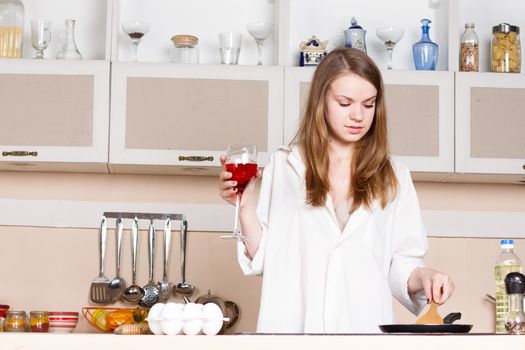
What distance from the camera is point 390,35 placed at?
11.8 ft

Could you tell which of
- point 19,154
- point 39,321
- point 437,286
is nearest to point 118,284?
point 39,321

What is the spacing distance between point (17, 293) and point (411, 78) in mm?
1746

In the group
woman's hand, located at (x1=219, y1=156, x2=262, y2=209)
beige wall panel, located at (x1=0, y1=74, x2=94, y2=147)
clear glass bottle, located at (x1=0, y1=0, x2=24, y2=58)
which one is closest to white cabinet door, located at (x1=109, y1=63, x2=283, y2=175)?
beige wall panel, located at (x1=0, y1=74, x2=94, y2=147)

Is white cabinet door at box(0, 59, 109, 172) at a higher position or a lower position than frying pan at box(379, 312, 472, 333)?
higher

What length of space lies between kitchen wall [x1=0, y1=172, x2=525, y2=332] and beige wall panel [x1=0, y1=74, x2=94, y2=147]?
1.03 ft

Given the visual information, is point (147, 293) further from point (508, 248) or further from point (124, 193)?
point (508, 248)

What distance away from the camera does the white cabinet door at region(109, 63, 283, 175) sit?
3449 mm

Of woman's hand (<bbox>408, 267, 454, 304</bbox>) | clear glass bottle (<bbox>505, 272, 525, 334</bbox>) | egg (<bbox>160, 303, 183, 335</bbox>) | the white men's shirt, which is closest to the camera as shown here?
egg (<bbox>160, 303, 183, 335</bbox>)

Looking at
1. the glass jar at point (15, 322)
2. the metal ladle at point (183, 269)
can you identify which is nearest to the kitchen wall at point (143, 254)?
the metal ladle at point (183, 269)

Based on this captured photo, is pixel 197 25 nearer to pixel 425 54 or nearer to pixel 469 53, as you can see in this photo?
pixel 425 54

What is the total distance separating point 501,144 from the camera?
353cm

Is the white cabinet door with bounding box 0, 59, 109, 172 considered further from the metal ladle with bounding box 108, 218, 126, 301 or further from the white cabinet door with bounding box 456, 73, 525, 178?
the white cabinet door with bounding box 456, 73, 525, 178

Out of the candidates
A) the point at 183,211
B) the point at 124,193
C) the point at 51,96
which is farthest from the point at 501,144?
the point at 51,96

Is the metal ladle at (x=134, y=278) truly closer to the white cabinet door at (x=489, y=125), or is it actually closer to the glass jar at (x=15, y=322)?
the glass jar at (x=15, y=322)
